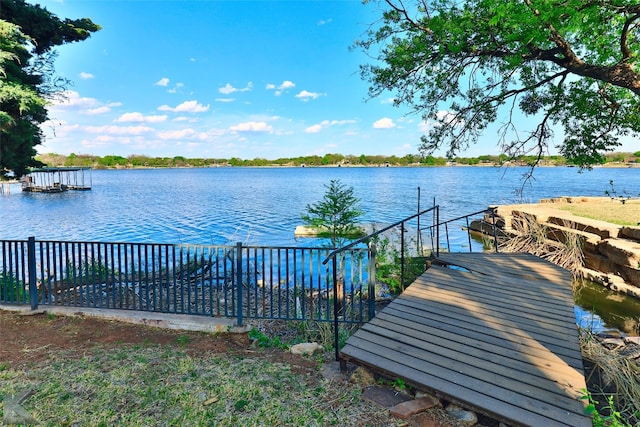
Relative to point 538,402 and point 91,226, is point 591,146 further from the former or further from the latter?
point 91,226

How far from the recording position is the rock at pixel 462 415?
9.74ft

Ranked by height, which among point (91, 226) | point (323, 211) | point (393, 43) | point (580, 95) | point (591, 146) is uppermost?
point (393, 43)

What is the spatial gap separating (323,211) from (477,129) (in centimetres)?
406

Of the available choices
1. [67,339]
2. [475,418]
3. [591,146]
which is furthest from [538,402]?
[591,146]

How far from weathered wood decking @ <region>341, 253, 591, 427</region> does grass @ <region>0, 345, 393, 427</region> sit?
60 cm

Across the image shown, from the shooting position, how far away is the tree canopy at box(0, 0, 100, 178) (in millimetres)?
6602

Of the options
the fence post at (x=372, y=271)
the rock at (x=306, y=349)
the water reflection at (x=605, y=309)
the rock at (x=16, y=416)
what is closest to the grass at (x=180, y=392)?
the rock at (x=16, y=416)

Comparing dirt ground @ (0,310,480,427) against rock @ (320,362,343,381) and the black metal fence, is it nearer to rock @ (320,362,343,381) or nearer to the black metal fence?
rock @ (320,362,343,381)

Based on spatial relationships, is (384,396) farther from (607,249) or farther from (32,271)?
(607,249)

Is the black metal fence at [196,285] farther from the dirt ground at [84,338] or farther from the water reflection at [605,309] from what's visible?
the water reflection at [605,309]

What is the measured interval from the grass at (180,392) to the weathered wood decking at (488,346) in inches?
23.5

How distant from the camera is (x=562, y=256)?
12.1 metres

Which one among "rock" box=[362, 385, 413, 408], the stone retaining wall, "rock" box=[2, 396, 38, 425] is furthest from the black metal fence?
the stone retaining wall

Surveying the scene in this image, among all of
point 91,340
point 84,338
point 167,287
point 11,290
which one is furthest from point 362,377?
point 11,290
